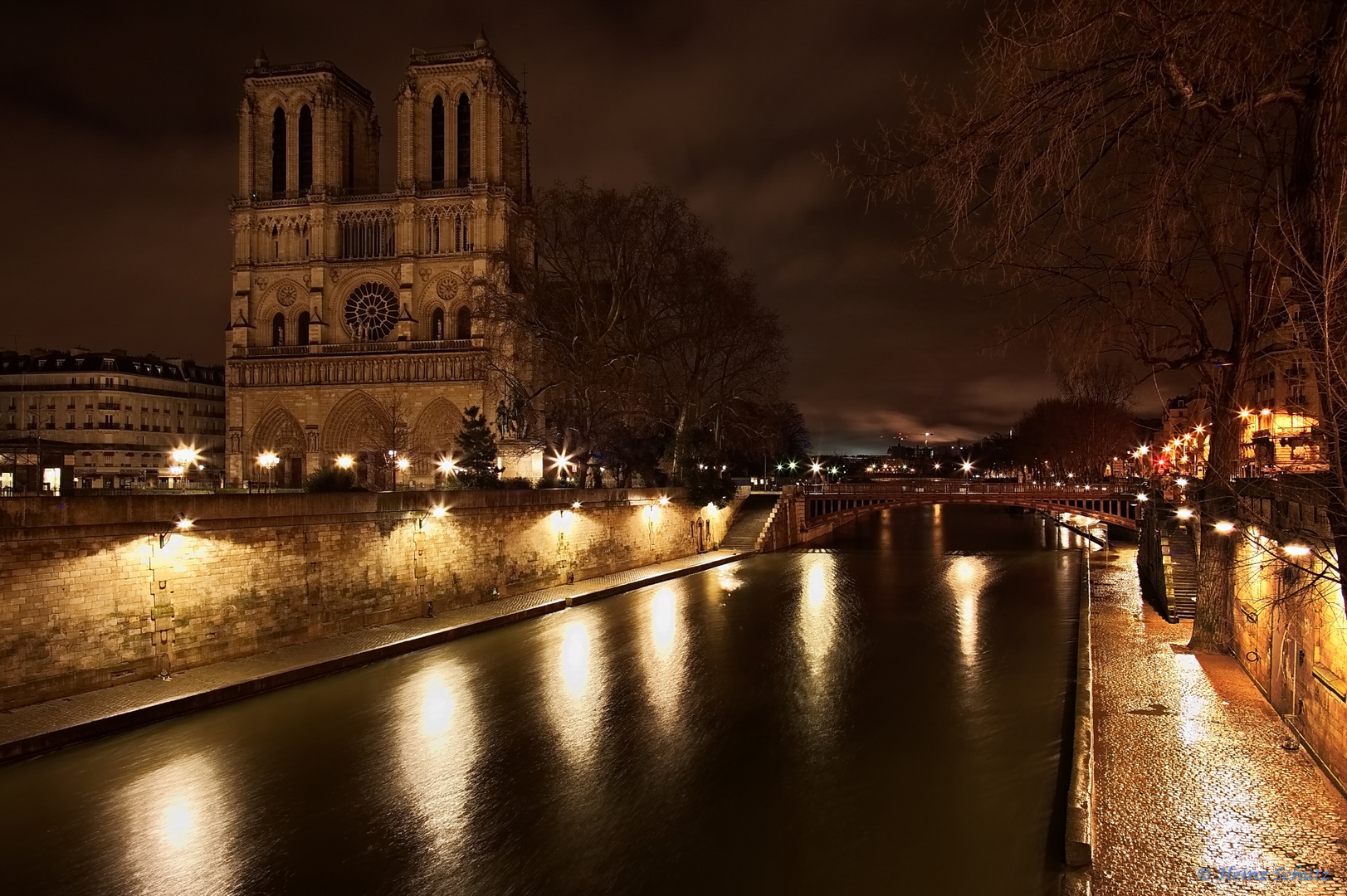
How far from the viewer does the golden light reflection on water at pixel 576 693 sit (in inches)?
470

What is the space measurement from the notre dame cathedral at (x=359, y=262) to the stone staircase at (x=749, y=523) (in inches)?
575

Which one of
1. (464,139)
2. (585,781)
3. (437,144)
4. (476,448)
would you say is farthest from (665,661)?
(437,144)

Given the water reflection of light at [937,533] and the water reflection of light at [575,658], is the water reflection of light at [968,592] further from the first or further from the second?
the water reflection of light at [575,658]

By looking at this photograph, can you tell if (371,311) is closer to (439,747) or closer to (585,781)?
(439,747)

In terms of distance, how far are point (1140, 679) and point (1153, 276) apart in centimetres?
710

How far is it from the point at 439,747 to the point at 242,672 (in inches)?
166

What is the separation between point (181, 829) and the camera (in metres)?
9.07

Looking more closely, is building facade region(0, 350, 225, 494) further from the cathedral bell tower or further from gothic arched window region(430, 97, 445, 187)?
gothic arched window region(430, 97, 445, 187)

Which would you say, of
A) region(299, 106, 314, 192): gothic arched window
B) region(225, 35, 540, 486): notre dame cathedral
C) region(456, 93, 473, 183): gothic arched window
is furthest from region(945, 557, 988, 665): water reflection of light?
region(299, 106, 314, 192): gothic arched window

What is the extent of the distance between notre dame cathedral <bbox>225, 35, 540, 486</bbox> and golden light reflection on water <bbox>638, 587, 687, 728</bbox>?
27782mm

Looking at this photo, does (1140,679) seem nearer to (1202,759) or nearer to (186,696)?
(1202,759)

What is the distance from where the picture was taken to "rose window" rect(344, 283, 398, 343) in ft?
163

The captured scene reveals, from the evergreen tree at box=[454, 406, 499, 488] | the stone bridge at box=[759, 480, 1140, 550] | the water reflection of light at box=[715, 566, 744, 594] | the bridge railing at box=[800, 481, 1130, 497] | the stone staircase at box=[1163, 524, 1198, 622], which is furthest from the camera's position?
A: the bridge railing at box=[800, 481, 1130, 497]

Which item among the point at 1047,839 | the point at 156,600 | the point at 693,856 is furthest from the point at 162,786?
the point at 1047,839
